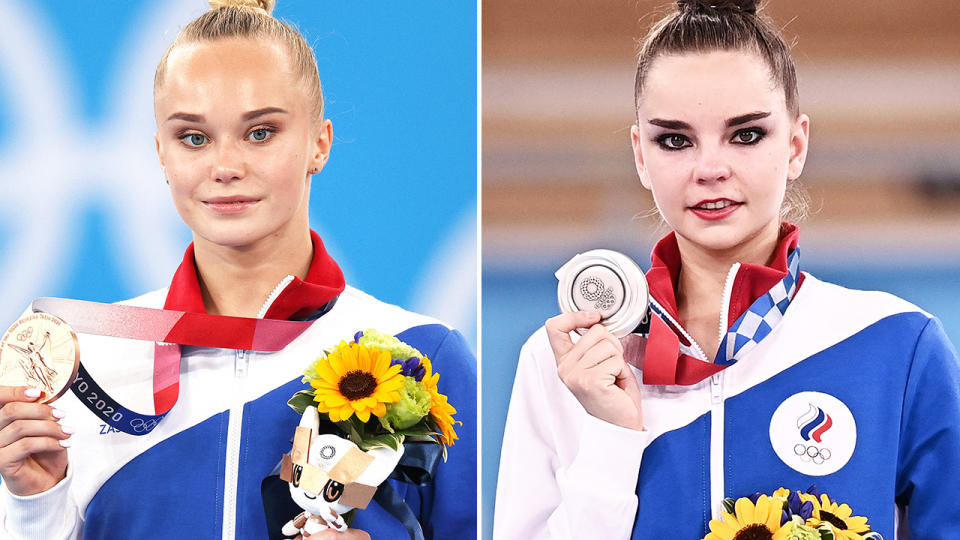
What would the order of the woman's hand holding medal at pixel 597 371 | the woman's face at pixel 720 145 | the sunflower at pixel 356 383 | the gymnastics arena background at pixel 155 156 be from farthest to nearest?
the gymnastics arena background at pixel 155 156 < the woman's face at pixel 720 145 < the woman's hand holding medal at pixel 597 371 < the sunflower at pixel 356 383

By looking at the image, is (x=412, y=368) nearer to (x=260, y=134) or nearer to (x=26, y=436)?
(x=260, y=134)

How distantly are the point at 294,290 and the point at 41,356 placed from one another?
0.63 meters

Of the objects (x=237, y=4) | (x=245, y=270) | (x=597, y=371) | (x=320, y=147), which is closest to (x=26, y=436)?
(x=245, y=270)

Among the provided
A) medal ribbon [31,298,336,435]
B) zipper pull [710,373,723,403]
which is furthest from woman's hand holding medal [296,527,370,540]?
zipper pull [710,373,723,403]

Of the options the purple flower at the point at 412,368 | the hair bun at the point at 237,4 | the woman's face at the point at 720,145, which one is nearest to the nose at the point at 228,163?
the hair bun at the point at 237,4

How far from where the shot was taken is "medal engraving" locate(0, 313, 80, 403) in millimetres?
2676

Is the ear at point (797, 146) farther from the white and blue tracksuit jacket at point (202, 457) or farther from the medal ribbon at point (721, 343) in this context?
the white and blue tracksuit jacket at point (202, 457)

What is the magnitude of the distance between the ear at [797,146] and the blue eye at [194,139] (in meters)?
1.51

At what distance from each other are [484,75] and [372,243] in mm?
605

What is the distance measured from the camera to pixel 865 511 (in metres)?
2.59

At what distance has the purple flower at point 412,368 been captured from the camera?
260 centimetres

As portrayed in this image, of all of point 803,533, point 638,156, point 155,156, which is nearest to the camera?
point 803,533

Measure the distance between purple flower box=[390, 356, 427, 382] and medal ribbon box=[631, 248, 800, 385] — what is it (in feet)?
1.86

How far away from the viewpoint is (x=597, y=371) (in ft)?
8.62
